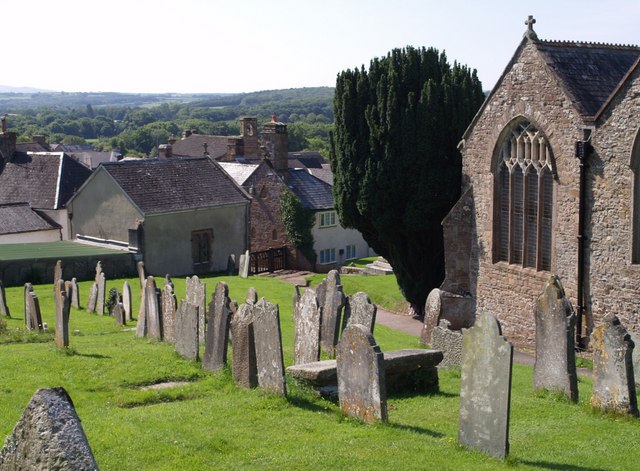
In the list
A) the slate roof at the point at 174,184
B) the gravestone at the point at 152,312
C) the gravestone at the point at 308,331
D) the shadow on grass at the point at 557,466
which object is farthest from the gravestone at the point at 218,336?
the slate roof at the point at 174,184

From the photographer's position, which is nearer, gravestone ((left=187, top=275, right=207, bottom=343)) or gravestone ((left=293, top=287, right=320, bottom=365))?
gravestone ((left=293, top=287, right=320, bottom=365))

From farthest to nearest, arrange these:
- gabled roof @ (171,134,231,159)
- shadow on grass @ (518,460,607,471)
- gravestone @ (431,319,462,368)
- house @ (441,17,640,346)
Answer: gabled roof @ (171,134,231,159), house @ (441,17,640,346), gravestone @ (431,319,462,368), shadow on grass @ (518,460,607,471)

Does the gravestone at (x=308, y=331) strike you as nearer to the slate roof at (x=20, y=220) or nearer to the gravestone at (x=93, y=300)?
the gravestone at (x=93, y=300)

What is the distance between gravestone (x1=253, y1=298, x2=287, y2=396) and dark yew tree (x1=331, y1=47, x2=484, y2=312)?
1433cm

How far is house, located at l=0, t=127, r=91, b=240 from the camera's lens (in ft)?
151

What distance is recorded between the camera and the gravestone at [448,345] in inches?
710

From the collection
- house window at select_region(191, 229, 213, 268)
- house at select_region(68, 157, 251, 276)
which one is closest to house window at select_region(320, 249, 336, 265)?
house at select_region(68, 157, 251, 276)

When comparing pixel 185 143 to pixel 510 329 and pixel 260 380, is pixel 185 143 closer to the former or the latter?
pixel 510 329

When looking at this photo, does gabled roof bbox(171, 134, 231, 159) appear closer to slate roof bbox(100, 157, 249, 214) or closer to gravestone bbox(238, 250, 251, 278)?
slate roof bbox(100, 157, 249, 214)

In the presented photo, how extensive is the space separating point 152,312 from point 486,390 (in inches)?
446

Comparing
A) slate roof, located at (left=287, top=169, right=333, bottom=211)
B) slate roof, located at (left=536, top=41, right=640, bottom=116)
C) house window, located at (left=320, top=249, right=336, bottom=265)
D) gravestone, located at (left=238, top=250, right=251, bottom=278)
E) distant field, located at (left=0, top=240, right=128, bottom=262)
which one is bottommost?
house window, located at (left=320, top=249, right=336, bottom=265)

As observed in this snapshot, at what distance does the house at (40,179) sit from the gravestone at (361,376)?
34989mm

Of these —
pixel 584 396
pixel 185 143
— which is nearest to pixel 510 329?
pixel 584 396

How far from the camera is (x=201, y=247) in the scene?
40.1 meters
